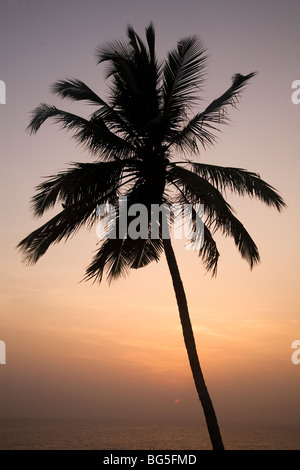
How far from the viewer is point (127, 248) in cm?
1548

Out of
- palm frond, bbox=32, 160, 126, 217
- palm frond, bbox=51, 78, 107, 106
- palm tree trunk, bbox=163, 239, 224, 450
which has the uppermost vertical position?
palm frond, bbox=51, 78, 107, 106

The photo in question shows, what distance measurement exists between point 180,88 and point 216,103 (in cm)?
112

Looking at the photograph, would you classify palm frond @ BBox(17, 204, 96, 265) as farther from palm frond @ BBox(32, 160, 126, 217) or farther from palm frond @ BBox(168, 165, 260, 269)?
palm frond @ BBox(168, 165, 260, 269)

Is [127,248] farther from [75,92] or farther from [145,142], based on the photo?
[75,92]

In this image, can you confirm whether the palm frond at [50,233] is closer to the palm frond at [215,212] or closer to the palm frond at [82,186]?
the palm frond at [82,186]

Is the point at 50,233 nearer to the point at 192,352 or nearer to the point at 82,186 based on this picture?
the point at 82,186

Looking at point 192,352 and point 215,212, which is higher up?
point 215,212

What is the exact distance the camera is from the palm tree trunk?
12.6 meters

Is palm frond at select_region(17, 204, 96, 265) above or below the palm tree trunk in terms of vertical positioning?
above

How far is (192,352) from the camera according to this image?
1331 cm

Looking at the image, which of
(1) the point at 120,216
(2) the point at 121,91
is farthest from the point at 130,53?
(1) the point at 120,216

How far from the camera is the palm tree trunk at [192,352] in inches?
496

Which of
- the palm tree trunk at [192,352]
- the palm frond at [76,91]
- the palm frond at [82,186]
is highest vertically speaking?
the palm frond at [76,91]

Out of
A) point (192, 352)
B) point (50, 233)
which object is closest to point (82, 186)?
point (50, 233)
